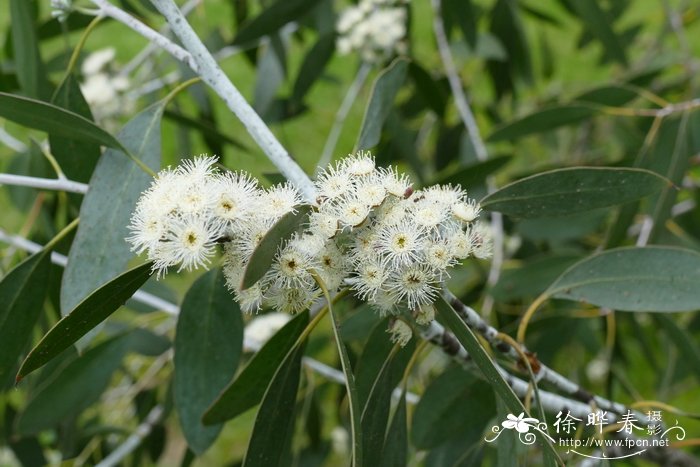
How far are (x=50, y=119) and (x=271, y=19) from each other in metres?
0.84

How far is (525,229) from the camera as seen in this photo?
86.7 inches

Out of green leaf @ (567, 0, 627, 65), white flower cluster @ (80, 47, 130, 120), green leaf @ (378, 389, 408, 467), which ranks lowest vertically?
green leaf @ (378, 389, 408, 467)

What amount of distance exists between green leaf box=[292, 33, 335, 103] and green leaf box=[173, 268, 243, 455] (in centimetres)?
97

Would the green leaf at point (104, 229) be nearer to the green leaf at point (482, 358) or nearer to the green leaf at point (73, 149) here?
the green leaf at point (73, 149)

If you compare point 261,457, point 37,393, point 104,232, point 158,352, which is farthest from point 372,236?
point 158,352

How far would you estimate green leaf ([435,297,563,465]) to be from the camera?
0.89 meters

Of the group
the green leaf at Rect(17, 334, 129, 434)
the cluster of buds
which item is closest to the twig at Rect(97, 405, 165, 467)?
the green leaf at Rect(17, 334, 129, 434)

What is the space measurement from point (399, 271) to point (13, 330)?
653 mm

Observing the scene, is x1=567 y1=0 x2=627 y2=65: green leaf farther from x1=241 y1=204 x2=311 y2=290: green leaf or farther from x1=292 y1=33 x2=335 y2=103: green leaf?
x1=241 y1=204 x2=311 y2=290: green leaf

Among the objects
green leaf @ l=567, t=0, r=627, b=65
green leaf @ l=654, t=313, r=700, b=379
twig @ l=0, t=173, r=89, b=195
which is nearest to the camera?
twig @ l=0, t=173, r=89, b=195

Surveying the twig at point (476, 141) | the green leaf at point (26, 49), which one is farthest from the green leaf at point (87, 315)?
the twig at point (476, 141)


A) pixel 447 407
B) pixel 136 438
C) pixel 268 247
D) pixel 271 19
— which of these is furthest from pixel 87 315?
pixel 136 438

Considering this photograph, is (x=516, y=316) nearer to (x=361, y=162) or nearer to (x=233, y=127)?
(x=361, y=162)

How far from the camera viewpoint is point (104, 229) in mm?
1165
